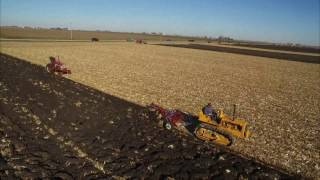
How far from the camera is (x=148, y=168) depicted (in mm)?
10617

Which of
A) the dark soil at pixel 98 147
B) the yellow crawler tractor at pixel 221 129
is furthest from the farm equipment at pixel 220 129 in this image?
the dark soil at pixel 98 147

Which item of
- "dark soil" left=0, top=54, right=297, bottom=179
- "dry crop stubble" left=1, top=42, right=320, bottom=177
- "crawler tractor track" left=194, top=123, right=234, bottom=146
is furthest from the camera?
"crawler tractor track" left=194, top=123, right=234, bottom=146

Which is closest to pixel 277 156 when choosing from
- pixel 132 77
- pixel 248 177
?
pixel 248 177

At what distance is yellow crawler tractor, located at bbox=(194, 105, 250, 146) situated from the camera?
44.0 ft

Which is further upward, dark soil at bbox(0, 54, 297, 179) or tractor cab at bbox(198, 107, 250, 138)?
tractor cab at bbox(198, 107, 250, 138)

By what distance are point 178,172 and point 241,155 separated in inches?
124

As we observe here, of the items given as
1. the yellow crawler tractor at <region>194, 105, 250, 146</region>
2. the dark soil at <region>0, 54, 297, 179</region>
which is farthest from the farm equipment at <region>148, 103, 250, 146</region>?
the dark soil at <region>0, 54, 297, 179</region>

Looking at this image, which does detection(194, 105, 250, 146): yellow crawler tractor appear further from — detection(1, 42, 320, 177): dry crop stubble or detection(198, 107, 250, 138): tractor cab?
detection(1, 42, 320, 177): dry crop stubble

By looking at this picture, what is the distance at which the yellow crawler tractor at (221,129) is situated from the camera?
1341 centimetres

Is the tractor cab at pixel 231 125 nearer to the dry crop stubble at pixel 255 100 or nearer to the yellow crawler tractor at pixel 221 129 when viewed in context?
the yellow crawler tractor at pixel 221 129

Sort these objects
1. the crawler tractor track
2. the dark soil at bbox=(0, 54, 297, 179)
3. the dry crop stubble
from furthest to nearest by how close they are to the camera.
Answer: the crawler tractor track, the dry crop stubble, the dark soil at bbox=(0, 54, 297, 179)

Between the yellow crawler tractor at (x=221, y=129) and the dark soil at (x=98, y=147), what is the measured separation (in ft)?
1.44

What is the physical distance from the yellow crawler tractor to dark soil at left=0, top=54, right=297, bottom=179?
1.44ft

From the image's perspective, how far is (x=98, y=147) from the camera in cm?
1202
